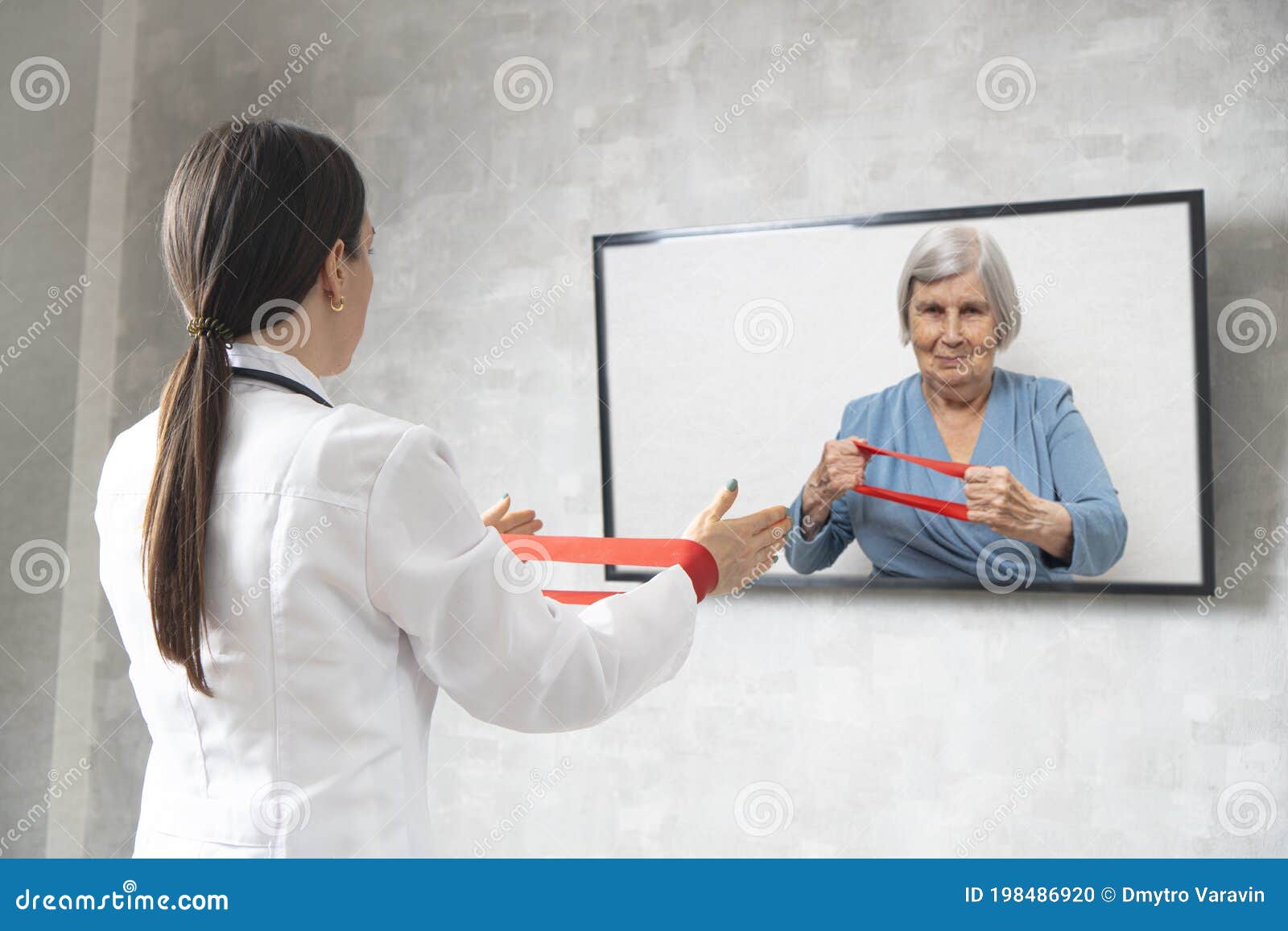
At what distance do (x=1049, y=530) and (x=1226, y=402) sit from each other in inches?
14.9

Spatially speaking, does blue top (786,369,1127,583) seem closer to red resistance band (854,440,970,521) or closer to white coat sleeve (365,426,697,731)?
red resistance band (854,440,970,521)

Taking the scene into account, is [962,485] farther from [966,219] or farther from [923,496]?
[966,219]

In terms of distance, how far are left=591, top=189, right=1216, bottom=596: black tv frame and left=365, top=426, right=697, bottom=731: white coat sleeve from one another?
1096mm

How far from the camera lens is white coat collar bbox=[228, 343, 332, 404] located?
3.38 feet

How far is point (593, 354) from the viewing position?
2.28 meters

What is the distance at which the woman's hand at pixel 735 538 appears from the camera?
1250mm

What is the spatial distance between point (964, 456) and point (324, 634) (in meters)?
1.34

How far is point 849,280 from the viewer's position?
80.6 inches

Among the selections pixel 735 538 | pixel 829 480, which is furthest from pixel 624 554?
pixel 829 480

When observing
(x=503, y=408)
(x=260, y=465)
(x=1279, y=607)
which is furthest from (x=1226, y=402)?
(x=260, y=465)

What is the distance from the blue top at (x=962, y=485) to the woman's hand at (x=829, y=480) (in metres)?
0.01

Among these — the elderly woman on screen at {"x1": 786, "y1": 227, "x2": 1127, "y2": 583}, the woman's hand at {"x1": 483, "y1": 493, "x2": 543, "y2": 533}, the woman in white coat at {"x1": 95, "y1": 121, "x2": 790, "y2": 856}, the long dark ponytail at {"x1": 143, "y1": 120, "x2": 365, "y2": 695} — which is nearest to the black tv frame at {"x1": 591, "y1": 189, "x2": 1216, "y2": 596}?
the elderly woman on screen at {"x1": 786, "y1": 227, "x2": 1127, "y2": 583}

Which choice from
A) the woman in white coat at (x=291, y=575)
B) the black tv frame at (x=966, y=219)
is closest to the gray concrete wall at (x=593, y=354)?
the black tv frame at (x=966, y=219)
